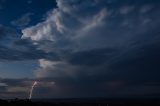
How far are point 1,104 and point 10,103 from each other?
3.05 m

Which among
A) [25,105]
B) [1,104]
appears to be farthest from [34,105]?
[1,104]

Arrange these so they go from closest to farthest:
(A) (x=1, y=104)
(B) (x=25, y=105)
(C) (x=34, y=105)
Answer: (A) (x=1, y=104), (B) (x=25, y=105), (C) (x=34, y=105)

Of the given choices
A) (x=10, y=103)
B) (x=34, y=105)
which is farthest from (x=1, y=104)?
(x=34, y=105)

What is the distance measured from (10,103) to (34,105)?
28.2 feet

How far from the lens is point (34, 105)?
71188 mm

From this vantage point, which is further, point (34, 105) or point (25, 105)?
point (34, 105)

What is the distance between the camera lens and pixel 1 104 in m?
61.2

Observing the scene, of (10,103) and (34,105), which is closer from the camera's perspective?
(10,103)

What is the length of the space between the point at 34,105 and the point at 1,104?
11.6 m

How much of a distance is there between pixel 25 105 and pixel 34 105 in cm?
491

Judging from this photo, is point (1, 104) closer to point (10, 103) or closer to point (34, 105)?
point (10, 103)

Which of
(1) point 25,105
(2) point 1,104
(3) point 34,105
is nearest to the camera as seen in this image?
(2) point 1,104

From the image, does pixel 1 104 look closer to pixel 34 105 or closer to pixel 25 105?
pixel 25 105

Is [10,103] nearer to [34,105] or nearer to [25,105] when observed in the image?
[25,105]
